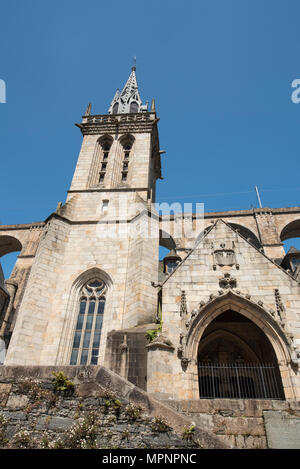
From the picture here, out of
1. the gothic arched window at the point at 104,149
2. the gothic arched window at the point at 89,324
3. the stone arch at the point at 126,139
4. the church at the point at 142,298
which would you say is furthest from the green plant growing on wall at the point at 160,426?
the stone arch at the point at 126,139

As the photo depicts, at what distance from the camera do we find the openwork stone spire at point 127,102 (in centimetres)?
2806

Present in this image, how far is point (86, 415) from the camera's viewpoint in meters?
5.25

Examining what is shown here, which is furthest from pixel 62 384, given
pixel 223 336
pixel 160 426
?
pixel 223 336

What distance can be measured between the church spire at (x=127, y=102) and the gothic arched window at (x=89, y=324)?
19.1 m

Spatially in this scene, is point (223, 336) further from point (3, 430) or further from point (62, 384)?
point (3, 430)

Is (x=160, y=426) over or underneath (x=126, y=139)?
underneath

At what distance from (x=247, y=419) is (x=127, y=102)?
2791cm

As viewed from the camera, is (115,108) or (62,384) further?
(115,108)

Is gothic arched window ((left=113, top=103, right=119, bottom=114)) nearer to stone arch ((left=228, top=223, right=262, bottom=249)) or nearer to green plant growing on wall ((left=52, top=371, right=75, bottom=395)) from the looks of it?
stone arch ((left=228, top=223, right=262, bottom=249))

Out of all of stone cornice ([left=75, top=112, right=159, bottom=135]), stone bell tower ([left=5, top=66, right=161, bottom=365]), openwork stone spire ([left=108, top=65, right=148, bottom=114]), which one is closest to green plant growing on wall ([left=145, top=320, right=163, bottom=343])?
stone bell tower ([left=5, top=66, right=161, bottom=365])

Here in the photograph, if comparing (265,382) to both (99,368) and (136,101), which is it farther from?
(136,101)

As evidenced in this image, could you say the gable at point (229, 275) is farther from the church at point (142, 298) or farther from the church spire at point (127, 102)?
the church spire at point (127, 102)
